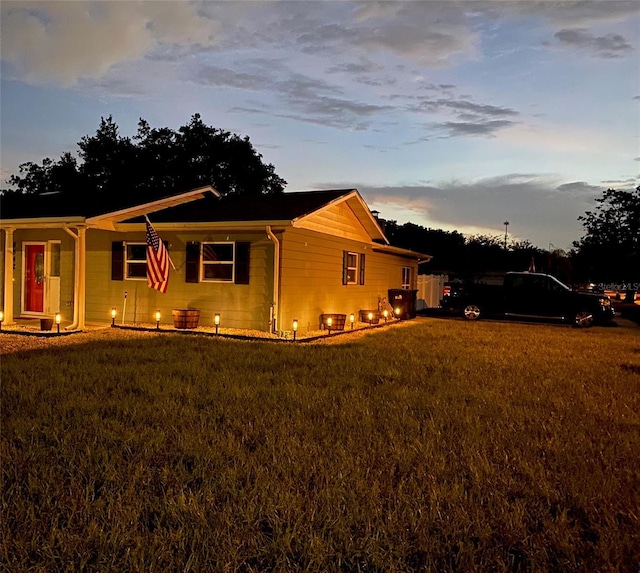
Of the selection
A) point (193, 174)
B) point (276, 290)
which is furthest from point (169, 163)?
point (276, 290)

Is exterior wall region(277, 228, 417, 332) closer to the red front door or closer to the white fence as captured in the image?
the white fence

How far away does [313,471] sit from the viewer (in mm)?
3633

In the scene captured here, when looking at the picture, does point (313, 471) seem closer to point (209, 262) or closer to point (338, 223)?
point (209, 262)

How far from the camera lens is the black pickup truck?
16812mm

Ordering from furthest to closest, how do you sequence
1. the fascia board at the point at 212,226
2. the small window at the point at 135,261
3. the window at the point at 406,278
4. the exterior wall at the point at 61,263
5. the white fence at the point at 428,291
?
the white fence at the point at 428,291
the window at the point at 406,278
the exterior wall at the point at 61,263
the small window at the point at 135,261
the fascia board at the point at 212,226

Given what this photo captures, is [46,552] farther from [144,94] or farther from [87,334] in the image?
[144,94]

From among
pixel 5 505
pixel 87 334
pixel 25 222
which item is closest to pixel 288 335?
pixel 87 334

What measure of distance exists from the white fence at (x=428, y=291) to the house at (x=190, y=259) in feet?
30.8

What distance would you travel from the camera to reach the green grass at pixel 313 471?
104 inches

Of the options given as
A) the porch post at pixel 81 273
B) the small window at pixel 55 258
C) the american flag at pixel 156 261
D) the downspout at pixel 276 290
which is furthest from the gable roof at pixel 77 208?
the downspout at pixel 276 290

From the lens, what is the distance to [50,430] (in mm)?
4375

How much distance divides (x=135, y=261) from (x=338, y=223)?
227 inches

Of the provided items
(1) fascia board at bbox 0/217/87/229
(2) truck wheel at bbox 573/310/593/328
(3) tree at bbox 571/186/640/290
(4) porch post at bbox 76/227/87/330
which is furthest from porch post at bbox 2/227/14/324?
(3) tree at bbox 571/186/640/290

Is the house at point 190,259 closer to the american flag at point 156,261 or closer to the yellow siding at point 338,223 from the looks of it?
the yellow siding at point 338,223
